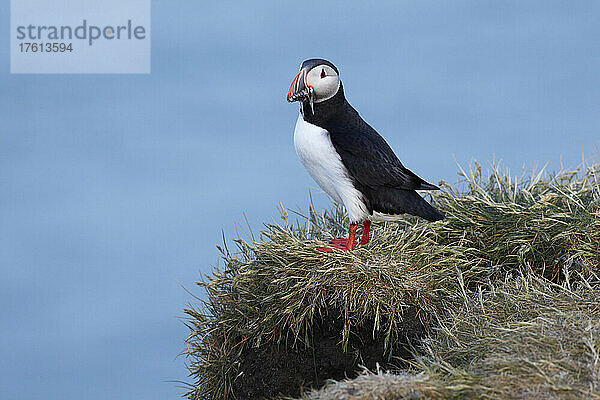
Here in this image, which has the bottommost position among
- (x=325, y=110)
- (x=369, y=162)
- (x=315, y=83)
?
(x=369, y=162)

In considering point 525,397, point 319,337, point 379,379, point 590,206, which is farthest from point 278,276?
point 590,206

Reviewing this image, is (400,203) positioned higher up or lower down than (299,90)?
lower down

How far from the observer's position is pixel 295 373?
195 inches

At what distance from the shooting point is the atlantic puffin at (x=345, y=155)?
4684 mm

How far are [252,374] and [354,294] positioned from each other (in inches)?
38.9

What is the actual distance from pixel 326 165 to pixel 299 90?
544 mm

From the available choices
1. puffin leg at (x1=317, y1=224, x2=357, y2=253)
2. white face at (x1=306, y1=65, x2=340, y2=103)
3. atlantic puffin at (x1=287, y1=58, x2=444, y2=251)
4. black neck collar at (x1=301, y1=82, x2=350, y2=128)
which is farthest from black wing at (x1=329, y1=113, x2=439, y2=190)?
puffin leg at (x1=317, y1=224, x2=357, y2=253)

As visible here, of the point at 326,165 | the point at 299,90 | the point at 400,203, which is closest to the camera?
the point at 299,90

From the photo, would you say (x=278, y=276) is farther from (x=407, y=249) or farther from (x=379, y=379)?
(x=379, y=379)

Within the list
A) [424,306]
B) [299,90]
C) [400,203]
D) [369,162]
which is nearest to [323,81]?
[299,90]

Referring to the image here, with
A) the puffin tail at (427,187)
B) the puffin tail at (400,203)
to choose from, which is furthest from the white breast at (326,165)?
the puffin tail at (427,187)

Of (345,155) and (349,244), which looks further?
(349,244)

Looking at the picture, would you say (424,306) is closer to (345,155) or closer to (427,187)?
(427,187)

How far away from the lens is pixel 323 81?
4672 mm
